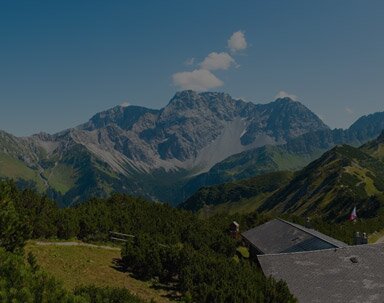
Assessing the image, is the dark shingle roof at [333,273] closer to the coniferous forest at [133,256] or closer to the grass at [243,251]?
A: the coniferous forest at [133,256]

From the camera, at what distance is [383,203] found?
166 m

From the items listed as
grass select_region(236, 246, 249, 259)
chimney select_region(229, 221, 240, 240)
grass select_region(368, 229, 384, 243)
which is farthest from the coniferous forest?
grass select_region(368, 229, 384, 243)

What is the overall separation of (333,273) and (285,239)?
18.4 meters

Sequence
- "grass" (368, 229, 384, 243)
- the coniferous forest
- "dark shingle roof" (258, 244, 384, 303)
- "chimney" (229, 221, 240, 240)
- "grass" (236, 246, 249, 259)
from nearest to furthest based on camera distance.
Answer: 1. the coniferous forest
2. "dark shingle roof" (258, 244, 384, 303)
3. "grass" (236, 246, 249, 259)
4. "chimney" (229, 221, 240, 240)
5. "grass" (368, 229, 384, 243)

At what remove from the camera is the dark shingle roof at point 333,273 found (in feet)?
113

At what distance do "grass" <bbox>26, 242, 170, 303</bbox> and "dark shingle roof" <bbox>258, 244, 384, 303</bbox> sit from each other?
10.9m

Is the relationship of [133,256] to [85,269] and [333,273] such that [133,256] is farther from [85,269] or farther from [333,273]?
[333,273]

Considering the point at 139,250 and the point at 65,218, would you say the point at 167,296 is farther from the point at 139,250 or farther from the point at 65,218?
the point at 65,218

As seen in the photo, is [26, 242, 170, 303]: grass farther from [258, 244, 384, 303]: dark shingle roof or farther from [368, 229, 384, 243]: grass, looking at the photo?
[368, 229, 384, 243]: grass

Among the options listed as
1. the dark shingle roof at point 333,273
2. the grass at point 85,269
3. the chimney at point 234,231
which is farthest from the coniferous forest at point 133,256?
the chimney at point 234,231

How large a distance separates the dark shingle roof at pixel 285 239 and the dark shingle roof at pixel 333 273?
3987 mm

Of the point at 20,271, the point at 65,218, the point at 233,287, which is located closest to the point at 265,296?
the point at 233,287

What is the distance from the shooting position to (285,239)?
183 feet

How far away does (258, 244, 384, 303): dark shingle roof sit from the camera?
34.5 meters
